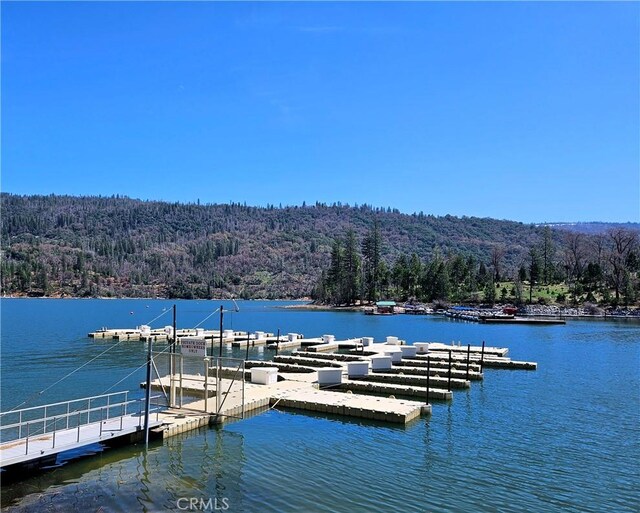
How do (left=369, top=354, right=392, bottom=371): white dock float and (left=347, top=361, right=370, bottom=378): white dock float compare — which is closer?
(left=347, top=361, right=370, bottom=378): white dock float

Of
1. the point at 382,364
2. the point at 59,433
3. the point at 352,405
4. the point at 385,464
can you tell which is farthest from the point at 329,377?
the point at 59,433

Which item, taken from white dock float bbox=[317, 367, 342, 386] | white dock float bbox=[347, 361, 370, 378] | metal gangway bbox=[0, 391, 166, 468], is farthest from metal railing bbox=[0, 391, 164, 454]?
white dock float bbox=[347, 361, 370, 378]

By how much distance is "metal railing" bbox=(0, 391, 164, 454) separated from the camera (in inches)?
644

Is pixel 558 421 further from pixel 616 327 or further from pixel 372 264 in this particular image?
pixel 372 264

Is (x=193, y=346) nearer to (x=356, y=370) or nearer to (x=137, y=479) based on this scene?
(x=137, y=479)

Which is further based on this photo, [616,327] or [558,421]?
[616,327]

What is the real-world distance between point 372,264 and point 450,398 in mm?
114091

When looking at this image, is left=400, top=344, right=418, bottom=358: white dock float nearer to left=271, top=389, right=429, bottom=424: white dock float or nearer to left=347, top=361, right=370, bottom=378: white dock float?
left=347, top=361, right=370, bottom=378: white dock float

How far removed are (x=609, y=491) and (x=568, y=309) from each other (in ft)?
317

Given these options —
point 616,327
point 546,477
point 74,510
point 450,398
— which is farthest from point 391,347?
point 616,327

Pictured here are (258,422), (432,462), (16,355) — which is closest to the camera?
(432,462)

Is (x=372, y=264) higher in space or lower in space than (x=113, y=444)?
higher

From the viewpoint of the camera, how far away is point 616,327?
245 feet

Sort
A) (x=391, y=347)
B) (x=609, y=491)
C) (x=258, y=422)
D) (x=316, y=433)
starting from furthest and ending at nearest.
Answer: (x=391, y=347), (x=258, y=422), (x=316, y=433), (x=609, y=491)
